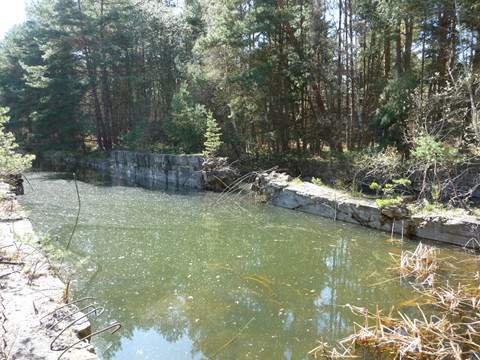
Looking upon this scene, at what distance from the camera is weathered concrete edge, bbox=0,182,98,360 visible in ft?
11.0

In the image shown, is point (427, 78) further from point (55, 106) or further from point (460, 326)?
point (55, 106)

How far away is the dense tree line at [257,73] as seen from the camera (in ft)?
35.7

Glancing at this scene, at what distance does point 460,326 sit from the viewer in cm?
454

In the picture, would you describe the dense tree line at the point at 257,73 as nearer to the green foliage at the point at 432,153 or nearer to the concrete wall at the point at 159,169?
the green foliage at the point at 432,153

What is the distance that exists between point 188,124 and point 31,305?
13.4 meters

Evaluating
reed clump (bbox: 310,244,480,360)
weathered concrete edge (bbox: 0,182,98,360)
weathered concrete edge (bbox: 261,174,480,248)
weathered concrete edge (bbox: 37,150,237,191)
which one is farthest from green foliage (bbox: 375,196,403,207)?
weathered concrete edge (bbox: 37,150,237,191)

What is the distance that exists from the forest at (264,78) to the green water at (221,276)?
124 inches

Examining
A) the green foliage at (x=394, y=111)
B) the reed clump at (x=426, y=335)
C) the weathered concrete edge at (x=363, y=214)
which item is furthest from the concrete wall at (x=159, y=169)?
the reed clump at (x=426, y=335)

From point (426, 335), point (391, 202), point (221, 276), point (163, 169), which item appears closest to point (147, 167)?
point (163, 169)

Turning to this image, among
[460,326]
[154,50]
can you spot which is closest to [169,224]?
[460,326]

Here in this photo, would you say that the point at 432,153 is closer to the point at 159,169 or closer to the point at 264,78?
the point at 264,78

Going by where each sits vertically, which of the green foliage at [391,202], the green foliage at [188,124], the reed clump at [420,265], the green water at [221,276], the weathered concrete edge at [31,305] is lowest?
the green water at [221,276]

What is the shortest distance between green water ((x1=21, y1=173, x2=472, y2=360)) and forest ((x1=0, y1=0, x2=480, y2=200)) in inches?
124

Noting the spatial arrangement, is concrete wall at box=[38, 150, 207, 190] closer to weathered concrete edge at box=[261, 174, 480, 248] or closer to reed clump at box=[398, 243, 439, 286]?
weathered concrete edge at box=[261, 174, 480, 248]
